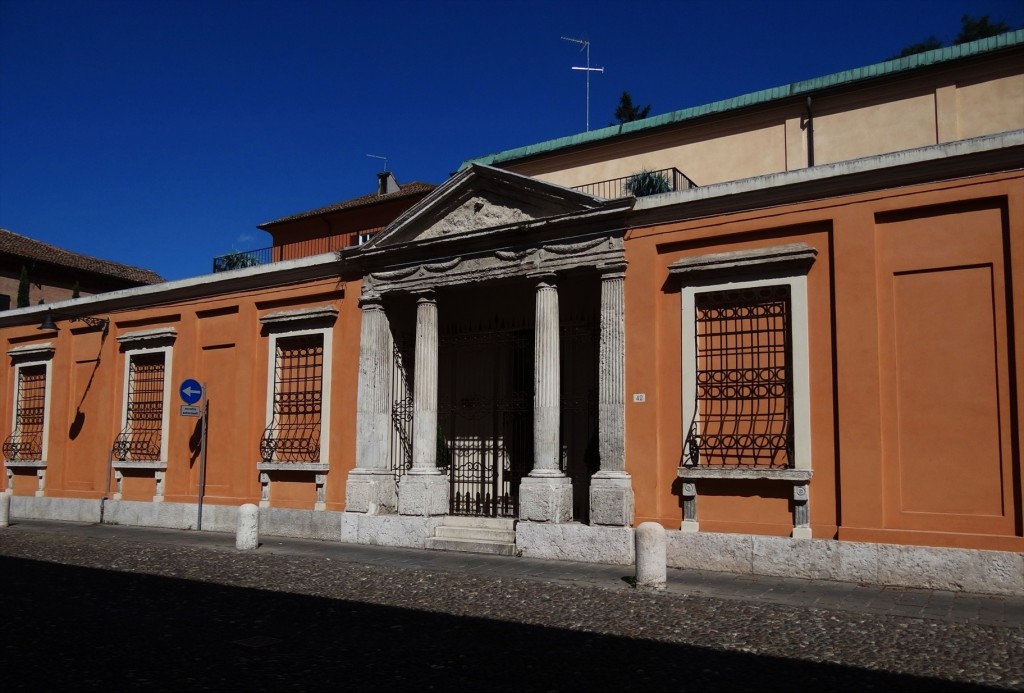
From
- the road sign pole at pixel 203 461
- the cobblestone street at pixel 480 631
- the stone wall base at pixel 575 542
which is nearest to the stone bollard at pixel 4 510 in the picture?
the road sign pole at pixel 203 461

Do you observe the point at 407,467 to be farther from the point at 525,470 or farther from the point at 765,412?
the point at 765,412

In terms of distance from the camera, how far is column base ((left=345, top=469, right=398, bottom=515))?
1373 centimetres

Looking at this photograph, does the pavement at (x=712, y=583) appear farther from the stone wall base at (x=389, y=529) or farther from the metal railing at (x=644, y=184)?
the metal railing at (x=644, y=184)

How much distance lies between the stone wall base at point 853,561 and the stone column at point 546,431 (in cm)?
173

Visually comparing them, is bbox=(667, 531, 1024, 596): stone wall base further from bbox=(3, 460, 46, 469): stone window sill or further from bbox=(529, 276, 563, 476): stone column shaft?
bbox=(3, 460, 46, 469): stone window sill

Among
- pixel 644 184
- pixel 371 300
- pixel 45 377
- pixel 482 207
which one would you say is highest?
pixel 644 184

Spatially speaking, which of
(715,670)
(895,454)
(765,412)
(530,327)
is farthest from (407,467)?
(715,670)

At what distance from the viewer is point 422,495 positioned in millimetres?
13188

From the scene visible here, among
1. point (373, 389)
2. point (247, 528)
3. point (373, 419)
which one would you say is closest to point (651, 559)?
point (373, 419)

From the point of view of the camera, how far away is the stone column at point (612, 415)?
11258 mm

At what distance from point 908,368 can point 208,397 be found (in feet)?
40.3

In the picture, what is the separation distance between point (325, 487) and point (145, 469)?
4.97 meters

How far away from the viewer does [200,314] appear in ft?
55.4

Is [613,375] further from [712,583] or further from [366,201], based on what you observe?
[366,201]
